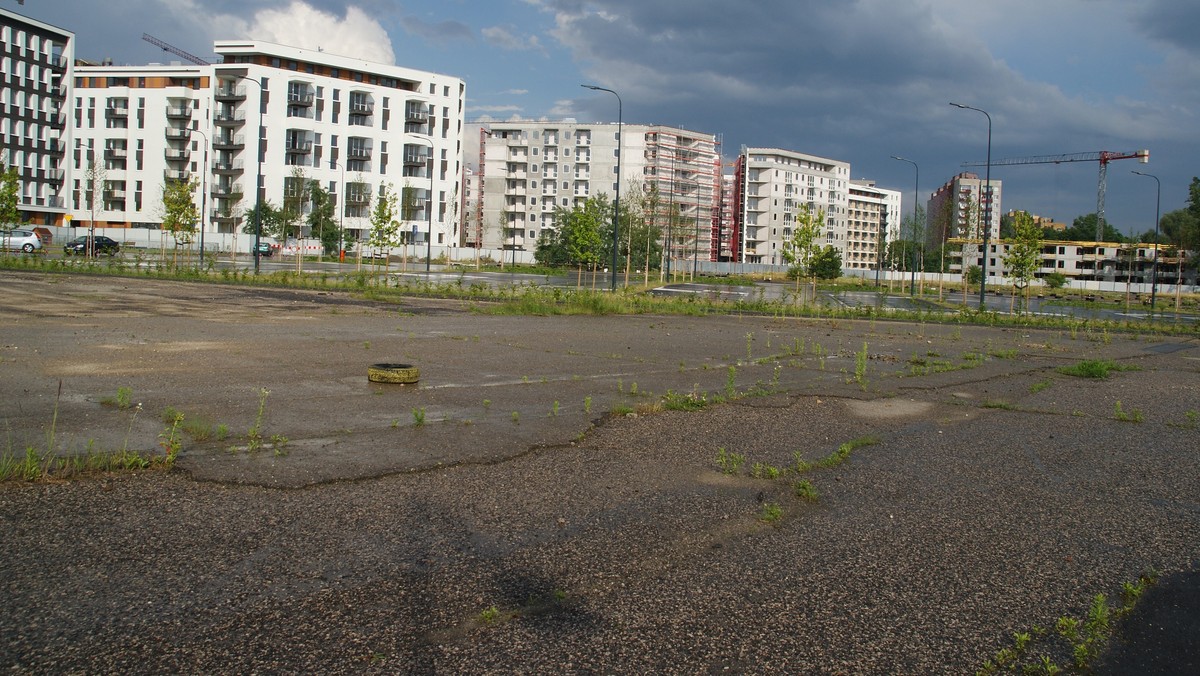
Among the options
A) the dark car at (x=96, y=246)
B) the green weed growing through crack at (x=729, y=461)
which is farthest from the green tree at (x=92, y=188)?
the green weed growing through crack at (x=729, y=461)

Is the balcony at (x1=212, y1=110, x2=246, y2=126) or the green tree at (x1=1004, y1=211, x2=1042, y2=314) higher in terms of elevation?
the balcony at (x1=212, y1=110, x2=246, y2=126)

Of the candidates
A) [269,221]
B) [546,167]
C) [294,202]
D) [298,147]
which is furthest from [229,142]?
[546,167]

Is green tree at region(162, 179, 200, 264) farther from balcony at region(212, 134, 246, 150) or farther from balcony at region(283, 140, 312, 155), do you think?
balcony at region(212, 134, 246, 150)

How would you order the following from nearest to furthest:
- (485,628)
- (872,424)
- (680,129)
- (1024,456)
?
(485,628), (1024,456), (872,424), (680,129)

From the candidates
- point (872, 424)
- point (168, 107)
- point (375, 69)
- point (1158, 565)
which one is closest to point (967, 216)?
point (872, 424)

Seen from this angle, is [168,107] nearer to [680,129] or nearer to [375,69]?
[375,69]

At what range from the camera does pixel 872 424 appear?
9.36 metres

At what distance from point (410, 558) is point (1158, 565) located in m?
4.17

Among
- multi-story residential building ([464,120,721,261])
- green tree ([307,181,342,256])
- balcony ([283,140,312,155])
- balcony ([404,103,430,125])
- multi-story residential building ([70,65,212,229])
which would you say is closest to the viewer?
green tree ([307,181,342,256])

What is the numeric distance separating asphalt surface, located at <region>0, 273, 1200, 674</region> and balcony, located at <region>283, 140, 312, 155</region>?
282 feet

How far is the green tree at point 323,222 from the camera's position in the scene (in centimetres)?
8381

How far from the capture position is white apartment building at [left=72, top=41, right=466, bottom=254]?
91812 mm

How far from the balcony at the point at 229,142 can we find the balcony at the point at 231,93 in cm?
395

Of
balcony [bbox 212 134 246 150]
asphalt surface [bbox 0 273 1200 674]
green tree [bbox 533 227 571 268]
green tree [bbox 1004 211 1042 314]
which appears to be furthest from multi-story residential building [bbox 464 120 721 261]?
asphalt surface [bbox 0 273 1200 674]
